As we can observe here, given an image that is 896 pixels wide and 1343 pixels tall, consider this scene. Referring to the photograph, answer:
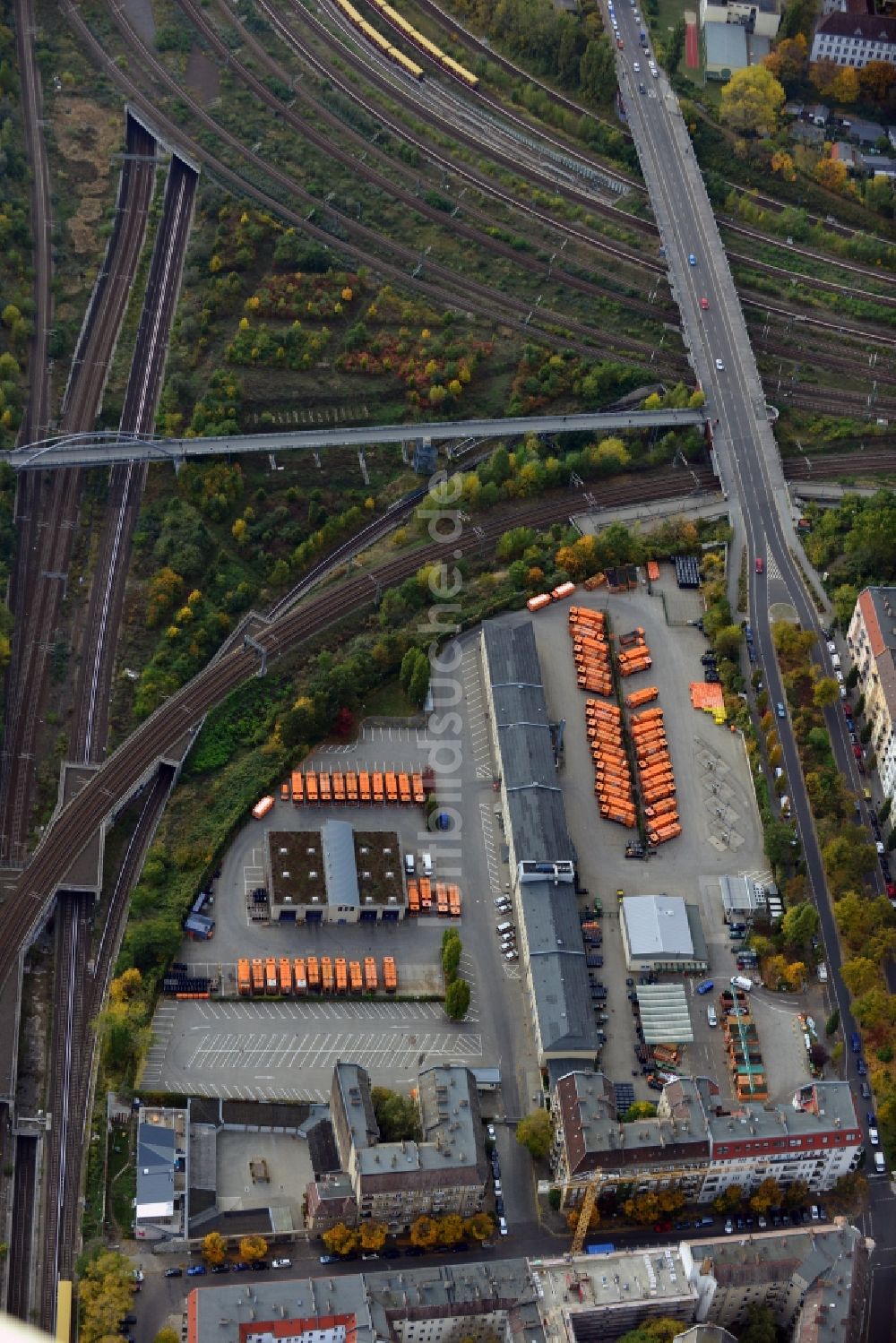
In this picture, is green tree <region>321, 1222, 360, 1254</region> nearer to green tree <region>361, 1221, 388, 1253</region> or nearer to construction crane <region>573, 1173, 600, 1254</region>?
green tree <region>361, 1221, 388, 1253</region>

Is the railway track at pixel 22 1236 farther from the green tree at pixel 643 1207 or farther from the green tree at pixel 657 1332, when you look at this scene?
the green tree at pixel 643 1207

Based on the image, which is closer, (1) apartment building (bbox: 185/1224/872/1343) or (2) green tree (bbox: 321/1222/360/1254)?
(1) apartment building (bbox: 185/1224/872/1343)

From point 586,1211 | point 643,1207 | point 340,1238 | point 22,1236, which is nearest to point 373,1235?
point 340,1238

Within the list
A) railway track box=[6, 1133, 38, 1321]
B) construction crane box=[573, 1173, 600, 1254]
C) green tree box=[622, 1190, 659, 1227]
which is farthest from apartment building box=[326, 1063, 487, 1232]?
railway track box=[6, 1133, 38, 1321]

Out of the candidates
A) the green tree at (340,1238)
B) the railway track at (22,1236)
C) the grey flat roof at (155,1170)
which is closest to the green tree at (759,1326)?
the green tree at (340,1238)

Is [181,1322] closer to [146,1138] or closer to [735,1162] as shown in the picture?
[146,1138]

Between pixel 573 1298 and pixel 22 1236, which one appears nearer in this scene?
pixel 573 1298

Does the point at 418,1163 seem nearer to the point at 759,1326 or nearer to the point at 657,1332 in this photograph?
the point at 657,1332

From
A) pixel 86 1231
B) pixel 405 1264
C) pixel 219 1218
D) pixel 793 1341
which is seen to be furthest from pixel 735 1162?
pixel 86 1231
